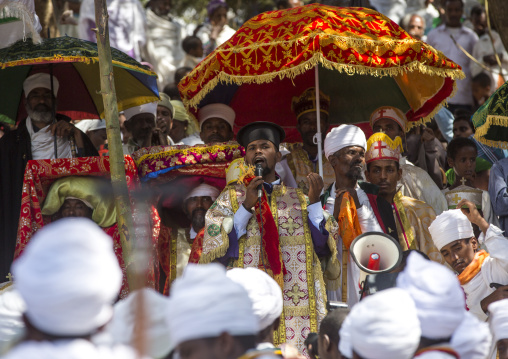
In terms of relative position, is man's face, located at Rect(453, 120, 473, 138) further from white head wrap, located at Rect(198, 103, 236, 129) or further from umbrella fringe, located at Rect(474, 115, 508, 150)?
white head wrap, located at Rect(198, 103, 236, 129)

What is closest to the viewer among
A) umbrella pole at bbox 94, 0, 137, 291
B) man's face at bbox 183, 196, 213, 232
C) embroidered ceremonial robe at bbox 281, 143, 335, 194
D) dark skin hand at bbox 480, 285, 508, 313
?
dark skin hand at bbox 480, 285, 508, 313

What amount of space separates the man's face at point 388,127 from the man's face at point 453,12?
5.19 metres

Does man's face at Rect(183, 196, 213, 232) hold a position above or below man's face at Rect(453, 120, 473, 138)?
below

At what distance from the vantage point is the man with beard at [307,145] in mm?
8344

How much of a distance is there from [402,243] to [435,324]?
3413 millimetres

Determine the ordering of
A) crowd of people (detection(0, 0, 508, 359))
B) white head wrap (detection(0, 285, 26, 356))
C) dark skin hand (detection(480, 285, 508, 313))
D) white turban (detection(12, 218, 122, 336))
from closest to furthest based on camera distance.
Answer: white turban (detection(12, 218, 122, 336)) < crowd of people (detection(0, 0, 508, 359)) < white head wrap (detection(0, 285, 26, 356)) < dark skin hand (detection(480, 285, 508, 313))

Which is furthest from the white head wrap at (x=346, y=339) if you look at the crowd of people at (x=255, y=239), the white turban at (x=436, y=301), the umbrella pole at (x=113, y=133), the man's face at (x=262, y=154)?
the man's face at (x=262, y=154)

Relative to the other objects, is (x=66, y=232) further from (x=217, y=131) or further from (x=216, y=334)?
(x=217, y=131)

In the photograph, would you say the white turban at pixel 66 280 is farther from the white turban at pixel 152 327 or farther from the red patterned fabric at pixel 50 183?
the red patterned fabric at pixel 50 183

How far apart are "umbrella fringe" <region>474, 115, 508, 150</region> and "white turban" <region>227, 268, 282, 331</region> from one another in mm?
4152

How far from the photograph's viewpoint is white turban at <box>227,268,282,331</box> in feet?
15.0

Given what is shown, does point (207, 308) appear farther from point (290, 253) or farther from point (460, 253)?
point (460, 253)

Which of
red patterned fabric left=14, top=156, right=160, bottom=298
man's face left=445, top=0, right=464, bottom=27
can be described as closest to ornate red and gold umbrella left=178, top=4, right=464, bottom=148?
red patterned fabric left=14, top=156, right=160, bottom=298

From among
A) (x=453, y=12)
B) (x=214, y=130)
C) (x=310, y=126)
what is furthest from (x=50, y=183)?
(x=453, y=12)
